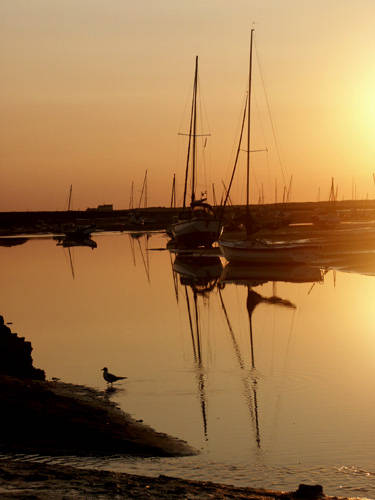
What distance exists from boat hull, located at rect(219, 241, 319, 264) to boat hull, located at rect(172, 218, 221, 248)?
55.0 feet

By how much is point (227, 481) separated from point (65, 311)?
2130cm

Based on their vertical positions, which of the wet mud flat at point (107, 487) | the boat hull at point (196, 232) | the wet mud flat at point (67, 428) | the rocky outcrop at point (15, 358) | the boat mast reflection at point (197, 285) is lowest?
the wet mud flat at point (107, 487)

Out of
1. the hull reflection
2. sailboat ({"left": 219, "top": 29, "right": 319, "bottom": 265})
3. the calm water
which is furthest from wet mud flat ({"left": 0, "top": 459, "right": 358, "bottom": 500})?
sailboat ({"left": 219, "top": 29, "right": 319, "bottom": 265})

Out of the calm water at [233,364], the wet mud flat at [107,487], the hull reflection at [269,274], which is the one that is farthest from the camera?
the hull reflection at [269,274]

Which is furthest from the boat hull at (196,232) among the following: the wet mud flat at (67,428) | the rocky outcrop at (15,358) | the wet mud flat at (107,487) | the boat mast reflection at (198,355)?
the wet mud flat at (107,487)

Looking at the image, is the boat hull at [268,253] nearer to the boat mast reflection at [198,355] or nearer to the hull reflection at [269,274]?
the hull reflection at [269,274]

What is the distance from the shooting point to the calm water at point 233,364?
Result: 40.9ft

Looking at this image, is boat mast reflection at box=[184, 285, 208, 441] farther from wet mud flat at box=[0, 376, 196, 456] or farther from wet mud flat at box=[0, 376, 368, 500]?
wet mud flat at box=[0, 376, 368, 500]

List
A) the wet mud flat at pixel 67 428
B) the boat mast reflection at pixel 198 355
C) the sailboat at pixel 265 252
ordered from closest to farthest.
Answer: the wet mud flat at pixel 67 428 < the boat mast reflection at pixel 198 355 < the sailboat at pixel 265 252

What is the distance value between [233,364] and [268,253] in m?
30.7

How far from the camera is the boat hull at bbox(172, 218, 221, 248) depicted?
232 feet

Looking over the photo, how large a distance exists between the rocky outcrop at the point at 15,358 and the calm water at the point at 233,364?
1.54 m

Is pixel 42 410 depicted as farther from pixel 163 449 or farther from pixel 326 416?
pixel 326 416

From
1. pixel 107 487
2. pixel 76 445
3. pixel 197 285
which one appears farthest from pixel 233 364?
pixel 197 285
